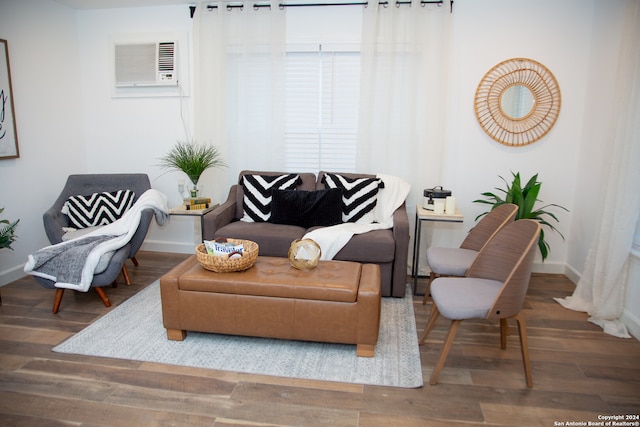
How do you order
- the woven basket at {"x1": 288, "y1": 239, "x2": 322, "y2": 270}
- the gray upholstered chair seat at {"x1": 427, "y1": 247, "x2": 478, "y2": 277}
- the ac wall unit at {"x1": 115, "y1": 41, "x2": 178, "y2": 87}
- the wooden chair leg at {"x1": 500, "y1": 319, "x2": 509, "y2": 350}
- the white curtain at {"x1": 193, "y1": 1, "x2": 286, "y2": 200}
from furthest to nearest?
1. the ac wall unit at {"x1": 115, "y1": 41, "x2": 178, "y2": 87}
2. the white curtain at {"x1": 193, "y1": 1, "x2": 286, "y2": 200}
3. the gray upholstered chair seat at {"x1": 427, "y1": 247, "x2": 478, "y2": 277}
4. the woven basket at {"x1": 288, "y1": 239, "x2": 322, "y2": 270}
5. the wooden chair leg at {"x1": 500, "y1": 319, "x2": 509, "y2": 350}

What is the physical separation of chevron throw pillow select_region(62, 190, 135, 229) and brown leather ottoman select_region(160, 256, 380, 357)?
158cm

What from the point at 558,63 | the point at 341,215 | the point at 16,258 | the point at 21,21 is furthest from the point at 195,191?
the point at 558,63

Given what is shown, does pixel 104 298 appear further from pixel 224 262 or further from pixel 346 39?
pixel 346 39

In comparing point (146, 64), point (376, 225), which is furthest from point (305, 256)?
point (146, 64)

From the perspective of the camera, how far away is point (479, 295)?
230cm

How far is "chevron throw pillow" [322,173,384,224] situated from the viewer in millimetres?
3787

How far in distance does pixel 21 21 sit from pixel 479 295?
4.41m

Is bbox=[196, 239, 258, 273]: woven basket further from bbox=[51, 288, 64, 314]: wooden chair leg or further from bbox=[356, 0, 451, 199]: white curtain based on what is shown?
bbox=[356, 0, 451, 199]: white curtain

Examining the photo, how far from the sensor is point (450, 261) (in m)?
2.94

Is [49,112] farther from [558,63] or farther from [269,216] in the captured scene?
[558,63]

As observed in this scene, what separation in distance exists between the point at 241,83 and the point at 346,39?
1.12m

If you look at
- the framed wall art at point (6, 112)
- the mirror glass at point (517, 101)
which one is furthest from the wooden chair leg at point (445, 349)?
the framed wall art at point (6, 112)

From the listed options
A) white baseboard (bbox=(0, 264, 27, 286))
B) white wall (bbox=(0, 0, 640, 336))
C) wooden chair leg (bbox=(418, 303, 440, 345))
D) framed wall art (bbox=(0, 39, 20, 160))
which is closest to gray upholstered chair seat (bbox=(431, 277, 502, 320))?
wooden chair leg (bbox=(418, 303, 440, 345))

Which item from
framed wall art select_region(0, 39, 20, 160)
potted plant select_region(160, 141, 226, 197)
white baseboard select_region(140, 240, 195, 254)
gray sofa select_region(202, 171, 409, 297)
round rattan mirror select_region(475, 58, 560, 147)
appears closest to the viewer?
gray sofa select_region(202, 171, 409, 297)
